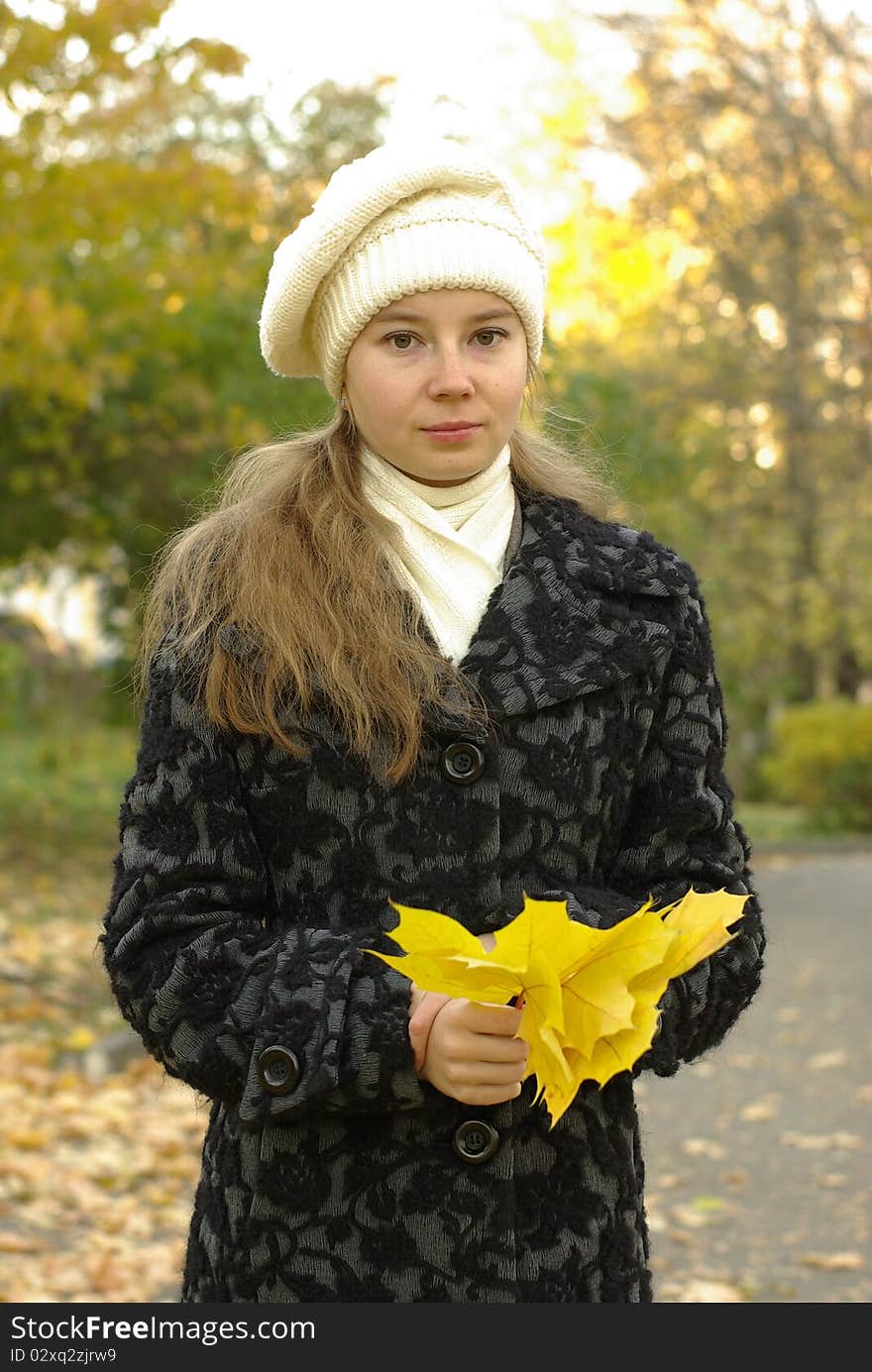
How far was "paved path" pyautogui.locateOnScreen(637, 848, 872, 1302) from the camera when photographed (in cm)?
503

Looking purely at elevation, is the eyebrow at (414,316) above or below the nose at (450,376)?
above

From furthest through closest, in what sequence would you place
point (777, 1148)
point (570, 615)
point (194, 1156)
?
point (777, 1148) < point (194, 1156) < point (570, 615)

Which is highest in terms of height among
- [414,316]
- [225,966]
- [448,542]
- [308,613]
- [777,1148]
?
[777,1148]

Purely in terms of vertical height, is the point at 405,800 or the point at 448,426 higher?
the point at 448,426

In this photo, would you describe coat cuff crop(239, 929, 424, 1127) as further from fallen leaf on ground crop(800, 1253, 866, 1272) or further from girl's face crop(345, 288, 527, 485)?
fallen leaf on ground crop(800, 1253, 866, 1272)

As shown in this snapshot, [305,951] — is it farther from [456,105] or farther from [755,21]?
[755,21]

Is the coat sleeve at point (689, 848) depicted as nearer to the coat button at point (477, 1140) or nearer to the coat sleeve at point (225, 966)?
the coat button at point (477, 1140)

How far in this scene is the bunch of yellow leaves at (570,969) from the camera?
1597mm

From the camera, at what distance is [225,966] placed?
188 cm

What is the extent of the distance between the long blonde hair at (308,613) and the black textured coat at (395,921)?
39mm

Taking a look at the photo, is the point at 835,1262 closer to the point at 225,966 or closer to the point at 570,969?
the point at 225,966

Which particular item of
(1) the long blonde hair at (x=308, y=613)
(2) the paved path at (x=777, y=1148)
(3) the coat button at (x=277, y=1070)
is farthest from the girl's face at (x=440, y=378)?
(2) the paved path at (x=777, y=1148)

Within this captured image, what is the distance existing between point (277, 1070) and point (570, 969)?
15.9 inches

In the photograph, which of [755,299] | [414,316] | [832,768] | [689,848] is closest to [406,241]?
[414,316]
